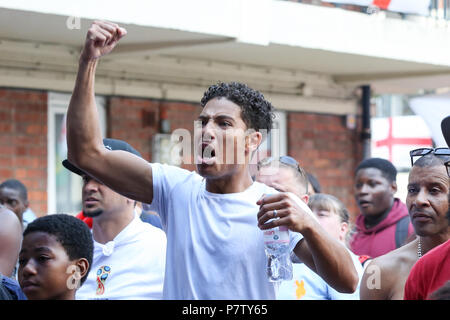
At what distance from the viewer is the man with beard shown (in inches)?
173

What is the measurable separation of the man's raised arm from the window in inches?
220

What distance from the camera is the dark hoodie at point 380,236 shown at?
6879 millimetres

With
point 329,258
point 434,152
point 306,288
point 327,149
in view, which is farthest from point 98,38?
point 327,149

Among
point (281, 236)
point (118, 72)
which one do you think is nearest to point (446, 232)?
point (281, 236)

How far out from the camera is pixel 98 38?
121 inches

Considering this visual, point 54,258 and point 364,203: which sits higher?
point 364,203

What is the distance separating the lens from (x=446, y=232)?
13.8 ft

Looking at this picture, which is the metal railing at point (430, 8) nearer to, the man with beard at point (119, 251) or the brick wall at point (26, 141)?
the brick wall at point (26, 141)

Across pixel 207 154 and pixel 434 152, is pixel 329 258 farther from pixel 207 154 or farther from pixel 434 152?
pixel 434 152

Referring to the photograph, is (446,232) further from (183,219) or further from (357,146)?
(357,146)

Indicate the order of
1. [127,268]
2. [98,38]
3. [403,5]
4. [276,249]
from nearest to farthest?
[98,38] → [276,249] → [127,268] → [403,5]

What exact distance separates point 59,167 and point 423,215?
542cm
